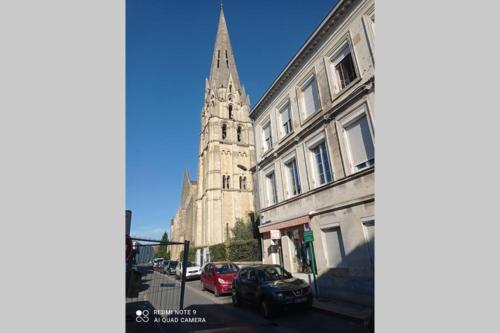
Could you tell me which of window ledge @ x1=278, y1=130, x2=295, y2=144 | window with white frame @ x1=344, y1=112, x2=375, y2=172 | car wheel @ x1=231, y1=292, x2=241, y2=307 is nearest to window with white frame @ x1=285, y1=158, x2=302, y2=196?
window ledge @ x1=278, y1=130, x2=295, y2=144

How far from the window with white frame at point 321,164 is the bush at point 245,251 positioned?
47.2ft

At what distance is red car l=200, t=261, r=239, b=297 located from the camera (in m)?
10.1

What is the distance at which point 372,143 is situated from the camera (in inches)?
288

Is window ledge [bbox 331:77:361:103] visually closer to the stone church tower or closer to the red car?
the red car

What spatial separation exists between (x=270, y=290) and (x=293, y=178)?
5.54m

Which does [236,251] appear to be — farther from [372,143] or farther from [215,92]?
[215,92]

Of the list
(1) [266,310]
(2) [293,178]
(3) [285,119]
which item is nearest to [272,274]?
(1) [266,310]

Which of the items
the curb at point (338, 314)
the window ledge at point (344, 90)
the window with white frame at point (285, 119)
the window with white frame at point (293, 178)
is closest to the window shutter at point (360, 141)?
the window ledge at point (344, 90)

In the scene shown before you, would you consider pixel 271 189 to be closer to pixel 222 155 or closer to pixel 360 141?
pixel 360 141

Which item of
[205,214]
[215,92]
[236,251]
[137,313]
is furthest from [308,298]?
[215,92]

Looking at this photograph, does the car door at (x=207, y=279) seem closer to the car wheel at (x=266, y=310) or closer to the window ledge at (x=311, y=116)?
the car wheel at (x=266, y=310)

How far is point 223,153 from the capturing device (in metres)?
39.5

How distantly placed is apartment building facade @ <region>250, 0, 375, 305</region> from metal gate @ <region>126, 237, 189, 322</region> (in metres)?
4.88

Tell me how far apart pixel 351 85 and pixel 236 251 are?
59.4ft
